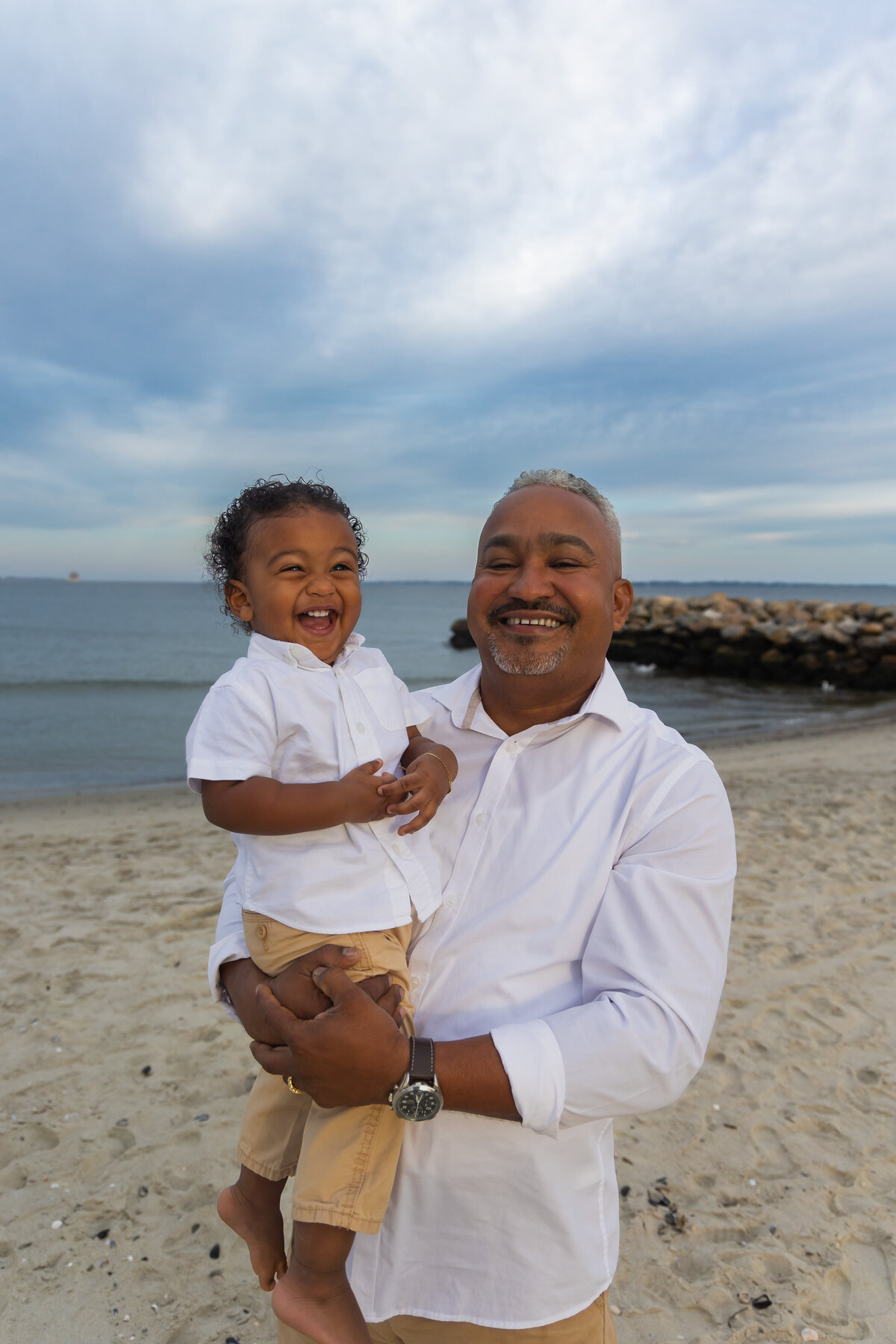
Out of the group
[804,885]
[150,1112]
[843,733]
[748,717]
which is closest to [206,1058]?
[150,1112]

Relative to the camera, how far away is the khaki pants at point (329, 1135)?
5.39 ft

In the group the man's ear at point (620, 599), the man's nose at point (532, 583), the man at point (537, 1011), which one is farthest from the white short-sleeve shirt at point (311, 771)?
the man's ear at point (620, 599)

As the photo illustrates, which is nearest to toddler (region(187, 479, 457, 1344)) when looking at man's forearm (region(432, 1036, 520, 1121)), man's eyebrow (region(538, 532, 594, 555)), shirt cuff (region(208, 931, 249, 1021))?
shirt cuff (region(208, 931, 249, 1021))

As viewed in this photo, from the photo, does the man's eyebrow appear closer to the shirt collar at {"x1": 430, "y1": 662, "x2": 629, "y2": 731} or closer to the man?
the man

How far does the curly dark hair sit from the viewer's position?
2.29 meters

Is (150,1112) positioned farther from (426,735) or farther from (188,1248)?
(426,735)

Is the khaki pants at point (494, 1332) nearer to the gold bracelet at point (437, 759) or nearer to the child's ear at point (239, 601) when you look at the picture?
the gold bracelet at point (437, 759)

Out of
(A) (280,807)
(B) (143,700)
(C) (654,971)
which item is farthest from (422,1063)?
(B) (143,700)

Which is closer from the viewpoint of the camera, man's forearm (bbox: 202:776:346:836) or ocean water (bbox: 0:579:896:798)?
man's forearm (bbox: 202:776:346:836)

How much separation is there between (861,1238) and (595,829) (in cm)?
237

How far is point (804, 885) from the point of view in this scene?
6.58 meters

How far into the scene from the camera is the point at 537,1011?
5.53 feet

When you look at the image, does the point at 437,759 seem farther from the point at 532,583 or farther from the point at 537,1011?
the point at 537,1011

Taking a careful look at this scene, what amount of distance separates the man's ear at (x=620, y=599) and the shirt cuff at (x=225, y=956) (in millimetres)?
1231
